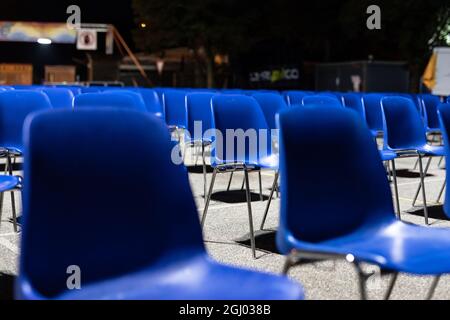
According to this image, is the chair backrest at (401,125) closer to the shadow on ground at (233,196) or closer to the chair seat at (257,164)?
the chair seat at (257,164)

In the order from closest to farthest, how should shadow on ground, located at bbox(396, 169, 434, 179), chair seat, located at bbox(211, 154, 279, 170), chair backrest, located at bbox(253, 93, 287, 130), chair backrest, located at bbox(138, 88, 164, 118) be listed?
chair seat, located at bbox(211, 154, 279, 170) < chair backrest, located at bbox(253, 93, 287, 130) < shadow on ground, located at bbox(396, 169, 434, 179) < chair backrest, located at bbox(138, 88, 164, 118)

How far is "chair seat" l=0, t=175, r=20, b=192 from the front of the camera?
2.89 metres

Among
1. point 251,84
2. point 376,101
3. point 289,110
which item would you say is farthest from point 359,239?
point 251,84

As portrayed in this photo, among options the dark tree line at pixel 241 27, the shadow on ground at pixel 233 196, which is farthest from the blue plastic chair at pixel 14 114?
the dark tree line at pixel 241 27

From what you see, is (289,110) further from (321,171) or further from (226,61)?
(226,61)

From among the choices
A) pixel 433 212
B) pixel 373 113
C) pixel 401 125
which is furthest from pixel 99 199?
pixel 373 113

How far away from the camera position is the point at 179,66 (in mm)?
35062

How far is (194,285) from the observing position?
1773mm

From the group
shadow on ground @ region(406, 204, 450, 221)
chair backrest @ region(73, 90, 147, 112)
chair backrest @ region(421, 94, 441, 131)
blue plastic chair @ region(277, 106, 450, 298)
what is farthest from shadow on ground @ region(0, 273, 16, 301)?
chair backrest @ region(421, 94, 441, 131)

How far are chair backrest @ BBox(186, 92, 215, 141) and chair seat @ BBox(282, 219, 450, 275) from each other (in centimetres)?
367

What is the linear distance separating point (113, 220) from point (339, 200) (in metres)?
0.90

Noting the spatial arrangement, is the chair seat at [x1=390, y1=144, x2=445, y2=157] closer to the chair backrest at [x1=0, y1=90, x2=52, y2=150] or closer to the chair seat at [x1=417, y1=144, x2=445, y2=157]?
the chair seat at [x1=417, y1=144, x2=445, y2=157]

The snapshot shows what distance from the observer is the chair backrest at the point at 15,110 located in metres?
4.29
